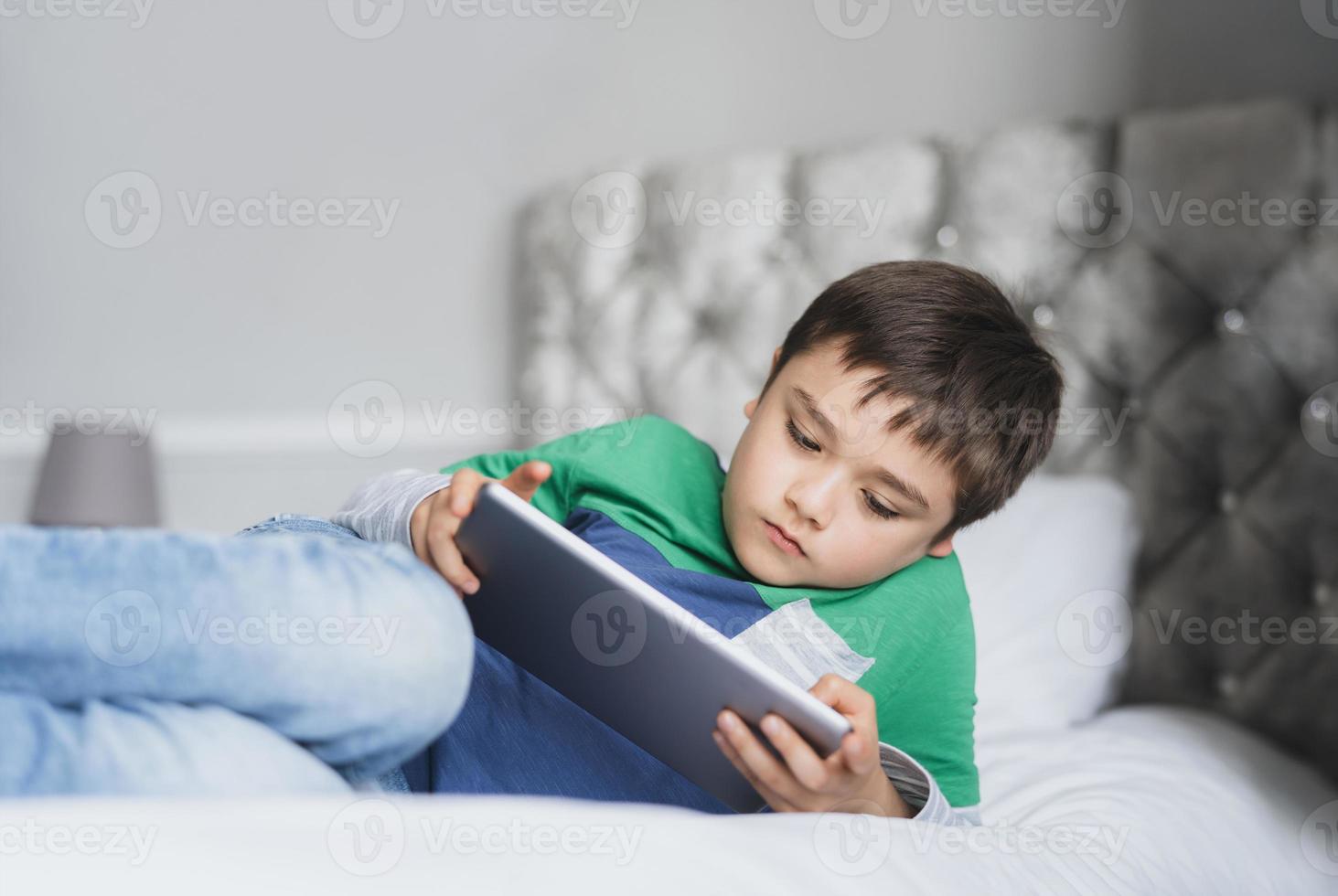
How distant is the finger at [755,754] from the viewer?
67cm

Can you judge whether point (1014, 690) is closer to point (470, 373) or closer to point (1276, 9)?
point (1276, 9)

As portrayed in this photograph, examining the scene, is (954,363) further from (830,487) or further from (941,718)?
(941,718)

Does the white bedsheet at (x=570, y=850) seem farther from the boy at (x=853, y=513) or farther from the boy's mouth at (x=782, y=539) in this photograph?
the boy's mouth at (x=782, y=539)

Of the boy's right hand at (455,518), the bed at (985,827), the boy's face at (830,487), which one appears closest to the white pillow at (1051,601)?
the bed at (985,827)

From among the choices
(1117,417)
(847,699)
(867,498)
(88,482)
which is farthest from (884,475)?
(88,482)

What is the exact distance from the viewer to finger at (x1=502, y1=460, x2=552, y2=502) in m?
0.75

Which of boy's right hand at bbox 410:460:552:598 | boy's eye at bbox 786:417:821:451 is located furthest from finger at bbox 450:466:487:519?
boy's eye at bbox 786:417:821:451

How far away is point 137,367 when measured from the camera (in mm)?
2145

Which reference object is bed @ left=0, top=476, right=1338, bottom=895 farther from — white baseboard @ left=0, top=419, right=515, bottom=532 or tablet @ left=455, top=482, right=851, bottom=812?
white baseboard @ left=0, top=419, right=515, bottom=532

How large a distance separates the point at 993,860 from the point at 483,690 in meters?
0.38

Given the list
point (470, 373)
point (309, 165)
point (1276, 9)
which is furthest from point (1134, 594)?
point (309, 165)

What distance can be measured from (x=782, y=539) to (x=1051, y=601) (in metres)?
0.64

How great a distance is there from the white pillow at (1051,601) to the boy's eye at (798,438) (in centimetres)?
56

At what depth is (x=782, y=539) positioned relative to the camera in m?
0.98
